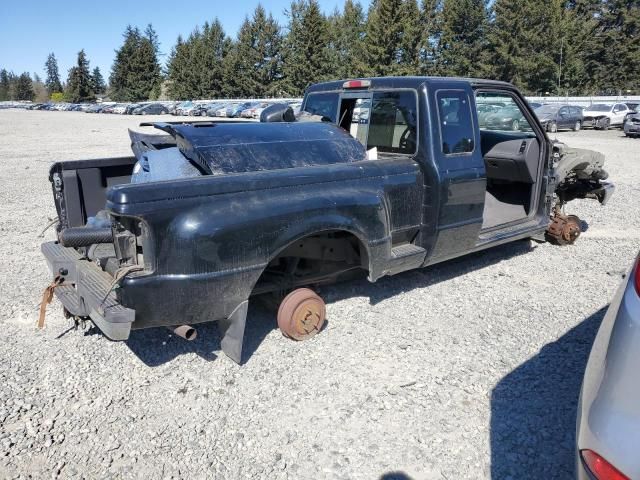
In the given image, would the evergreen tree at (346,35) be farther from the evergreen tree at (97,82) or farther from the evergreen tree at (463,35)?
the evergreen tree at (97,82)

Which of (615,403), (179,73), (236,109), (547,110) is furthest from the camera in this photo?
(179,73)

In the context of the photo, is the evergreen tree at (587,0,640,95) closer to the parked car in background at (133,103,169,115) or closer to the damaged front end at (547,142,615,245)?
the parked car in background at (133,103,169,115)

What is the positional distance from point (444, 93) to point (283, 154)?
159 centimetres

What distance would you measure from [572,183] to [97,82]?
10398cm

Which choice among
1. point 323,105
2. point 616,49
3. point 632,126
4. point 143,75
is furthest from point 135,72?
point 323,105

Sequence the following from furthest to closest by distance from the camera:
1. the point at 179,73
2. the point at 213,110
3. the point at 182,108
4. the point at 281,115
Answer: the point at 179,73 → the point at 182,108 → the point at 213,110 → the point at 281,115

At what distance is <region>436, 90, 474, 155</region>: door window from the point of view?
4.63 m

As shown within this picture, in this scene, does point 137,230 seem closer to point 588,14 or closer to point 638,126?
point 638,126

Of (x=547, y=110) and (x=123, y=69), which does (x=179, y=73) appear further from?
(x=547, y=110)

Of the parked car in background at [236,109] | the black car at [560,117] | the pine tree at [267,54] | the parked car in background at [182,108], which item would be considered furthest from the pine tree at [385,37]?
the black car at [560,117]

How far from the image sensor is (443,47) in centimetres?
6166

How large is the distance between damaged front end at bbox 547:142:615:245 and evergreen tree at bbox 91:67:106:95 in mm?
99668

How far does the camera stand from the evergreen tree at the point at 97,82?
9431 cm

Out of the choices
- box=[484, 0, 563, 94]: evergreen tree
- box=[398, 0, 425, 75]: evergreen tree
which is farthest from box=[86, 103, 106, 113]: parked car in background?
box=[484, 0, 563, 94]: evergreen tree
